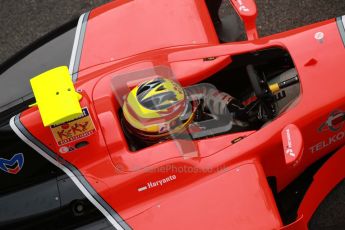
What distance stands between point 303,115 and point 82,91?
4.66ft

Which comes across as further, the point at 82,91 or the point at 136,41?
the point at 136,41

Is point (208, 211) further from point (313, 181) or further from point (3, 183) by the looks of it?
point (3, 183)

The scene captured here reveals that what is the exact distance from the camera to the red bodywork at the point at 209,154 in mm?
3529

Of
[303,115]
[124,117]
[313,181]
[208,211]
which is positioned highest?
[124,117]

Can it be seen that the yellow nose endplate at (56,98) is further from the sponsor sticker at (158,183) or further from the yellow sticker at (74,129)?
the sponsor sticker at (158,183)

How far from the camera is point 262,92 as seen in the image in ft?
12.3

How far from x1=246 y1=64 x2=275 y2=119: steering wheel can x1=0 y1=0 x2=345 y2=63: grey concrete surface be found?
1602 millimetres

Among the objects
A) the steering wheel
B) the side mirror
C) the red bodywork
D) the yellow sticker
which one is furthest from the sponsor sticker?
the side mirror

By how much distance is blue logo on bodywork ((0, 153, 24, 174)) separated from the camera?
3809 mm

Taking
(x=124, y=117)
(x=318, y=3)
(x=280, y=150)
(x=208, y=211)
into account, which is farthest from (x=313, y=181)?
(x=318, y=3)

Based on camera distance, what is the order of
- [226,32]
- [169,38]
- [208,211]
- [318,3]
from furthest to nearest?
[318,3]
[226,32]
[169,38]
[208,211]

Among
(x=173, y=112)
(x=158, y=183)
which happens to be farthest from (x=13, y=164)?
(x=173, y=112)

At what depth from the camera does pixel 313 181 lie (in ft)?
13.3

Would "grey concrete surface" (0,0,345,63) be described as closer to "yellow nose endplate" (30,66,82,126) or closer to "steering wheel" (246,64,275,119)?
"steering wheel" (246,64,275,119)
